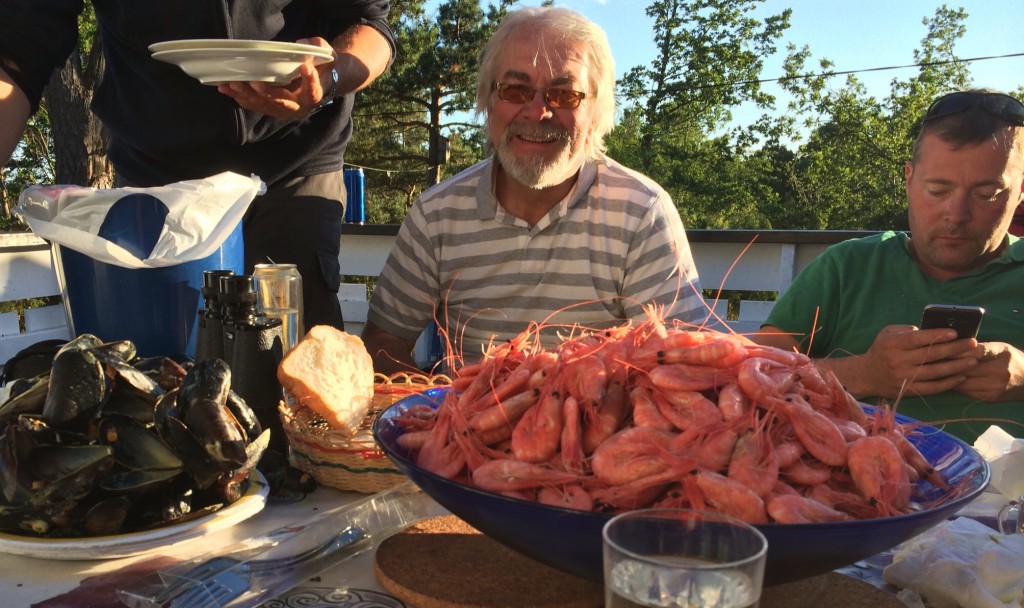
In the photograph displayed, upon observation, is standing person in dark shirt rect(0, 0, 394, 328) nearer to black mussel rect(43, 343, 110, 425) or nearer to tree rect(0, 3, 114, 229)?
black mussel rect(43, 343, 110, 425)

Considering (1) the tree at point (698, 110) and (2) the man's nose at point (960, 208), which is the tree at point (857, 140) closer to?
(1) the tree at point (698, 110)

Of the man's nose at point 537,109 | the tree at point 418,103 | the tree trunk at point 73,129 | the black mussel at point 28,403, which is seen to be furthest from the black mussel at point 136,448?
the tree at point 418,103

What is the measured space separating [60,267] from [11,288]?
333 cm

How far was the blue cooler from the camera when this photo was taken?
2018 millimetres

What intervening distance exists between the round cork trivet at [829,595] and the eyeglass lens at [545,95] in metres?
1.98

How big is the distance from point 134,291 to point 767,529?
1.78 meters

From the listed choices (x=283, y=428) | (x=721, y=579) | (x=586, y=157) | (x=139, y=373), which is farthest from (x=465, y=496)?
(x=586, y=157)

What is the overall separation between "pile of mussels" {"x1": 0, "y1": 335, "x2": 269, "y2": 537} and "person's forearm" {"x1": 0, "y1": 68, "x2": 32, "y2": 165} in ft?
3.66

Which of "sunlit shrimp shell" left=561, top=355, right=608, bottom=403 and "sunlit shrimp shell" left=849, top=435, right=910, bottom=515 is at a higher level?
"sunlit shrimp shell" left=561, top=355, right=608, bottom=403

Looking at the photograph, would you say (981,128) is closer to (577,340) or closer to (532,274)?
(532,274)

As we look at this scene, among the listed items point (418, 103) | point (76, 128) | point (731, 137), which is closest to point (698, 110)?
point (731, 137)

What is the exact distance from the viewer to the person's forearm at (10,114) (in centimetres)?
196

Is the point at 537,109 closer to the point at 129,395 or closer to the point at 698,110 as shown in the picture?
the point at 129,395

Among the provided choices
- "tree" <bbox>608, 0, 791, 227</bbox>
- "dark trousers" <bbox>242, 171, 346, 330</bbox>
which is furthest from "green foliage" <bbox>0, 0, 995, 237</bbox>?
"dark trousers" <bbox>242, 171, 346, 330</bbox>
